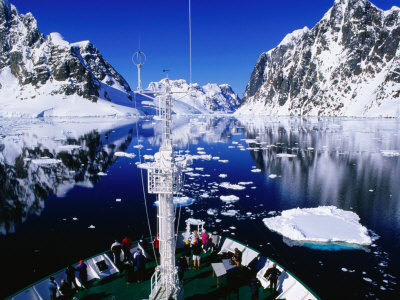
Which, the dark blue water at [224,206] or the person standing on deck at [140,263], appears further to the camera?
the dark blue water at [224,206]

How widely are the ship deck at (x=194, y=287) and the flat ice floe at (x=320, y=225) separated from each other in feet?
26.1

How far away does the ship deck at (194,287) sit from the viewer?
11289 mm

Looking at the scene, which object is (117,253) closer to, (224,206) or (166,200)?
(166,200)

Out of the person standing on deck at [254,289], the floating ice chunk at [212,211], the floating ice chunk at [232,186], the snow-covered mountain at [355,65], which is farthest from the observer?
the snow-covered mountain at [355,65]

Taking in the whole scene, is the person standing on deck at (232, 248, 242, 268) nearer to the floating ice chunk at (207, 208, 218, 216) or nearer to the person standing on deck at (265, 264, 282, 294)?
the person standing on deck at (265, 264, 282, 294)

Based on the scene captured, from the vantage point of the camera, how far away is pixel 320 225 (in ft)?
66.9

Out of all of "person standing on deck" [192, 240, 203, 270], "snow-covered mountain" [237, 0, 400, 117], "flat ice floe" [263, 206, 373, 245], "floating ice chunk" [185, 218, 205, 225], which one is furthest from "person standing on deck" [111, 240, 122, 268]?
"snow-covered mountain" [237, 0, 400, 117]

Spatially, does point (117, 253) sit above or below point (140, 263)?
below

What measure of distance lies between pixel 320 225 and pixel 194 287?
12.7 m

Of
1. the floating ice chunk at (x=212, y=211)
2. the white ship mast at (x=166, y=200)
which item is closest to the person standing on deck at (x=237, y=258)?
the white ship mast at (x=166, y=200)

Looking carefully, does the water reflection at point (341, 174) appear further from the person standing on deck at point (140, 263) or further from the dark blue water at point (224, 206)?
the person standing on deck at point (140, 263)

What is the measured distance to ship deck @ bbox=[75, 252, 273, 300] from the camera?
1129 cm

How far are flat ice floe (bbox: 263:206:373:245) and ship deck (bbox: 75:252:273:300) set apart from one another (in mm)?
7949

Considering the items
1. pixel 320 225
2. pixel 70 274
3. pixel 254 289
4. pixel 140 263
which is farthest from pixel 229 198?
pixel 70 274
